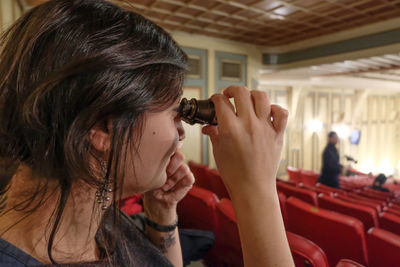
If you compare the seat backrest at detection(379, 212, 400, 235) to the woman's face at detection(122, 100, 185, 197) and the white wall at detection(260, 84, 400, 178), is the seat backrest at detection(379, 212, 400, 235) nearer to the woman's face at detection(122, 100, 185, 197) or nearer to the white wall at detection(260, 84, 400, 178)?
the woman's face at detection(122, 100, 185, 197)

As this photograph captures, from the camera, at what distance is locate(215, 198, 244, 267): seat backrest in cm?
129

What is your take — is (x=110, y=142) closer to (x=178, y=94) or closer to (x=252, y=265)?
(x=178, y=94)

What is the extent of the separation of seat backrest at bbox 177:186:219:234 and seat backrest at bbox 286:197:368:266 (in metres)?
0.50

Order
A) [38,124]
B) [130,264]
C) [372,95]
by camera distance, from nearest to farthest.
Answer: [38,124] → [130,264] → [372,95]

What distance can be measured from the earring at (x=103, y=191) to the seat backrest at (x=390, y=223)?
196cm

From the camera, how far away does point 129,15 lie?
557 millimetres

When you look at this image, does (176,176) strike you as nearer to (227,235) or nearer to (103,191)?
(103,191)

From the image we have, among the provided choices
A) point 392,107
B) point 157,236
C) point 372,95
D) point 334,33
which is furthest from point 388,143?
point 157,236

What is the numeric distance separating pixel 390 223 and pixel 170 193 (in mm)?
1710

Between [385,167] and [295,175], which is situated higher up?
[295,175]

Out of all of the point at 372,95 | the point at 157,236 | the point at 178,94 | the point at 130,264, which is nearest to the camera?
the point at 178,94

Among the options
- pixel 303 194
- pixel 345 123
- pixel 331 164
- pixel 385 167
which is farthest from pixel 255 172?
pixel 385 167

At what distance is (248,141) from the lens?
1.63 ft

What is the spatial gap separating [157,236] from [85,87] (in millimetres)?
635
